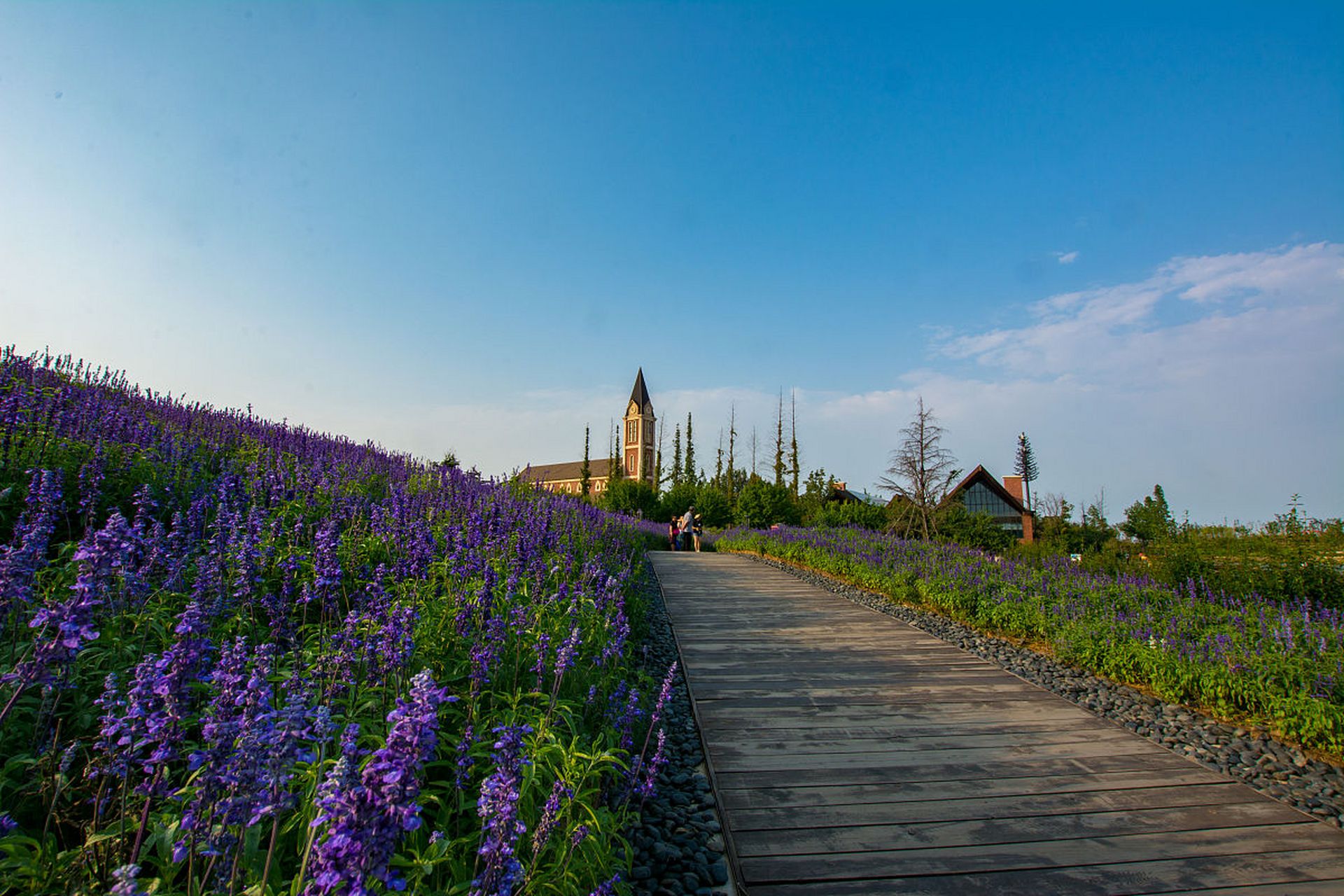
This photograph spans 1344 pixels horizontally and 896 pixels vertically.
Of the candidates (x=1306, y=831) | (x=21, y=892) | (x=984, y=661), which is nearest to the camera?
(x=21, y=892)

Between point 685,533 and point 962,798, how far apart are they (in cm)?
1889

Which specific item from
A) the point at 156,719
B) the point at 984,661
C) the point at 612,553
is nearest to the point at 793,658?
the point at 984,661

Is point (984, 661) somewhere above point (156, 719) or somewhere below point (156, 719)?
below

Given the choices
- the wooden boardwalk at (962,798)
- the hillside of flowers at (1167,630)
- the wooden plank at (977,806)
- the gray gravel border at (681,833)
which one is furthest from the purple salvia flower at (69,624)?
the hillside of flowers at (1167,630)

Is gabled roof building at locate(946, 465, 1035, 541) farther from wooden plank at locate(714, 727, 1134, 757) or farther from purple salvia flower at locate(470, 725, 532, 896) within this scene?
purple salvia flower at locate(470, 725, 532, 896)

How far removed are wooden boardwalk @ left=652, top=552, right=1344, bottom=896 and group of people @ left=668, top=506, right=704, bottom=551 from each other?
1533 cm

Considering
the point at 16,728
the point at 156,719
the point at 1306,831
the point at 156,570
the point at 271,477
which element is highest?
the point at 271,477

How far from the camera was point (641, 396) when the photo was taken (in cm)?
7894

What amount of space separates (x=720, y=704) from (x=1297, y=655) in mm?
4937

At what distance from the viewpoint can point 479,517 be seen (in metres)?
5.94

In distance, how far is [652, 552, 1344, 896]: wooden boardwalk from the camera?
9.77 ft

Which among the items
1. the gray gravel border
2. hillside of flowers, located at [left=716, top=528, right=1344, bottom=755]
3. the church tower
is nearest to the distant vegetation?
hillside of flowers, located at [left=716, top=528, right=1344, bottom=755]

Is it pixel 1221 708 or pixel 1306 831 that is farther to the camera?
pixel 1221 708

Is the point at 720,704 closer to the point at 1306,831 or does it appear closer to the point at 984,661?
the point at 984,661
